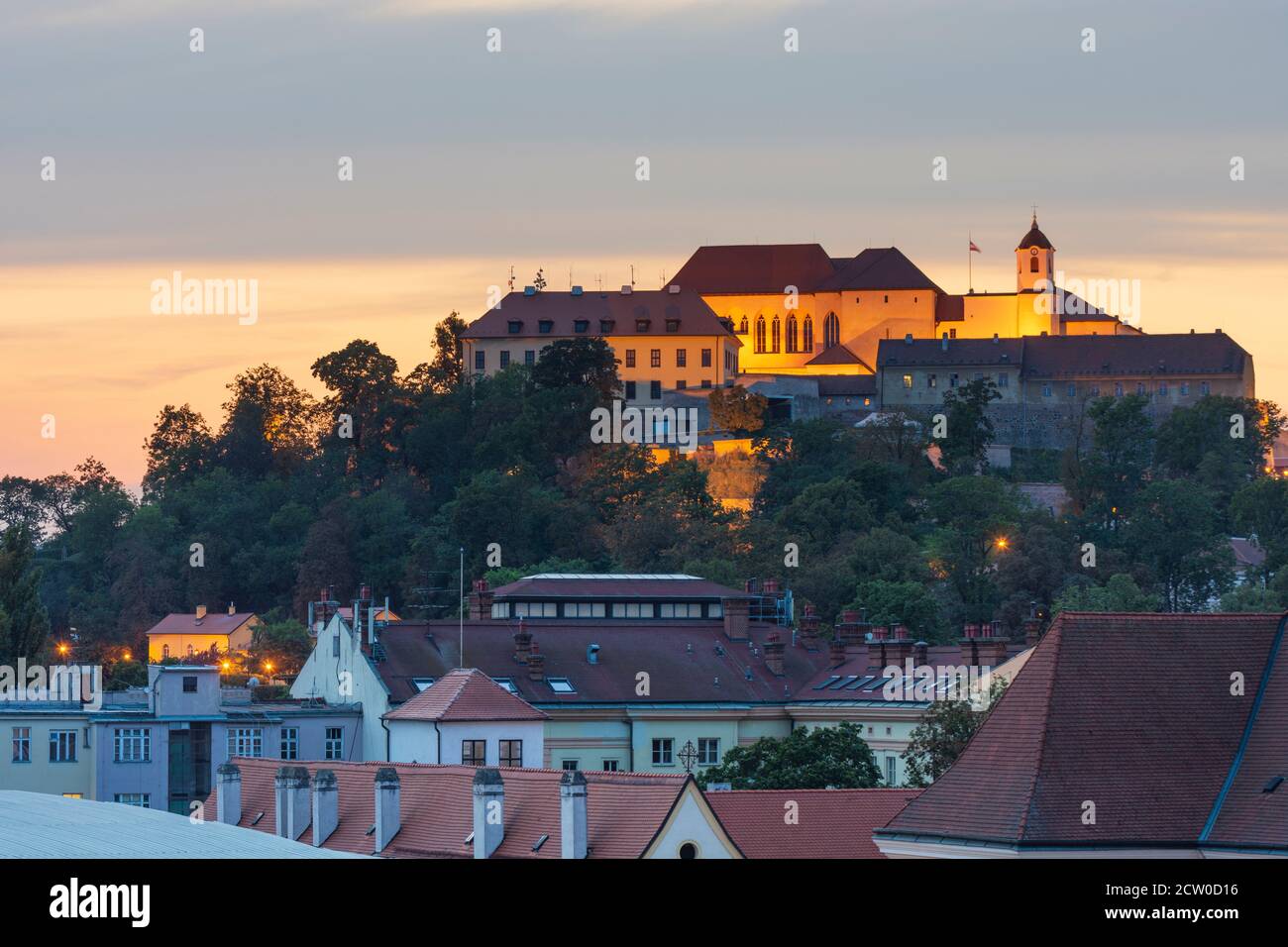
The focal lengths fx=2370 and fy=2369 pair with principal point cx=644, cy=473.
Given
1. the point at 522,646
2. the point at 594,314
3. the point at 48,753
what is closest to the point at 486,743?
the point at 48,753

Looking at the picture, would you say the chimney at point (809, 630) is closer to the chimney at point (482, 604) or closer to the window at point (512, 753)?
the chimney at point (482, 604)

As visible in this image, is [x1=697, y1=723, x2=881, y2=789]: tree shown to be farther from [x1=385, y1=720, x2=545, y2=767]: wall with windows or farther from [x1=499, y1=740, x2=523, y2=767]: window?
[x1=499, y1=740, x2=523, y2=767]: window

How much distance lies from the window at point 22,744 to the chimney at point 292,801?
21.7 meters

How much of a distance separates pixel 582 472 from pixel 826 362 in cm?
3002

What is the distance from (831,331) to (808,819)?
449 ft

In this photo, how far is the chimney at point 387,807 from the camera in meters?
41.1

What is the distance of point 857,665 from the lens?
2972 inches

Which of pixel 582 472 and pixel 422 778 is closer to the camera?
pixel 422 778

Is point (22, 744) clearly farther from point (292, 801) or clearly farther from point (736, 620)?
point (736, 620)

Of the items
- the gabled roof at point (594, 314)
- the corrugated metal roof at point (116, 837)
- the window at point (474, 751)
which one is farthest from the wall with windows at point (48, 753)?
the gabled roof at point (594, 314)

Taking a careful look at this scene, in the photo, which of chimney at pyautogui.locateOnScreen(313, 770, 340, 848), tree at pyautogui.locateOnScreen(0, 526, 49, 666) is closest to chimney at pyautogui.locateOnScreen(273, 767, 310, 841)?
chimney at pyautogui.locateOnScreen(313, 770, 340, 848)

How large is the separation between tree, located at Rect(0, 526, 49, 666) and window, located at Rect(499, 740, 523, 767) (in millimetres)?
29922
